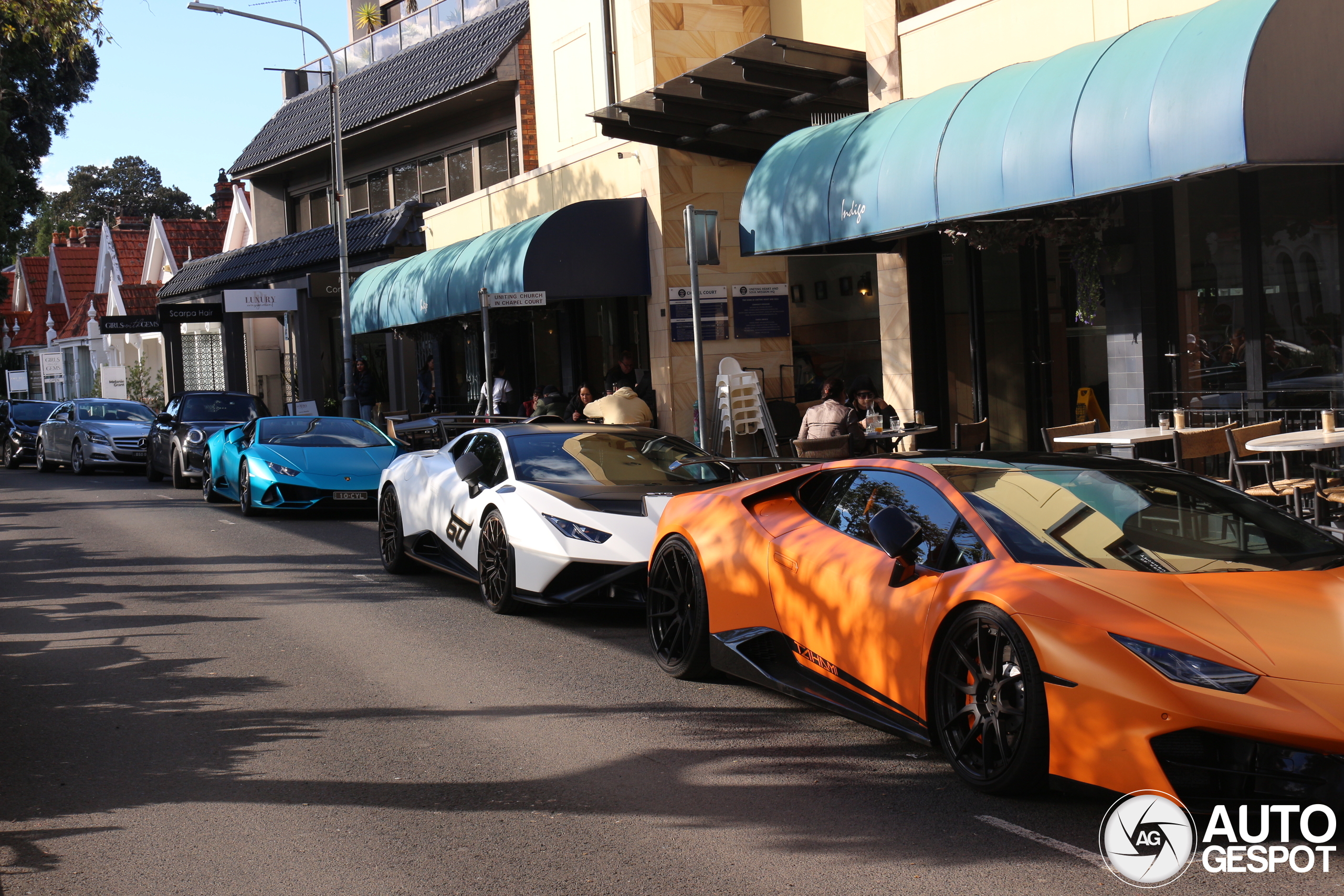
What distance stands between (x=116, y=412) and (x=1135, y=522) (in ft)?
85.7

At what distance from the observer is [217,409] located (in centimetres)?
2330

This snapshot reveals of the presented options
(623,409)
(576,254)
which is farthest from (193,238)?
(623,409)

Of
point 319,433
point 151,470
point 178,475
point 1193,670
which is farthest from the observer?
point 151,470

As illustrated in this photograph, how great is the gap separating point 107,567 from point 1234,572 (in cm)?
1040

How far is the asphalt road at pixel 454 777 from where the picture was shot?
4410mm

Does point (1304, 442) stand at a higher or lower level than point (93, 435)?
lower

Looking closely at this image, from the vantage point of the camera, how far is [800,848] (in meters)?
4.61

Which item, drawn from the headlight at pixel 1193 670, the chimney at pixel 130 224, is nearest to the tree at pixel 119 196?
the chimney at pixel 130 224

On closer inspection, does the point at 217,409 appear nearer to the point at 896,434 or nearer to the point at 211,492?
the point at 211,492

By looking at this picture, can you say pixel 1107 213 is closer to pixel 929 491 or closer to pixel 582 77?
pixel 929 491

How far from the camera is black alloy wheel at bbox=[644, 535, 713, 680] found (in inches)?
271

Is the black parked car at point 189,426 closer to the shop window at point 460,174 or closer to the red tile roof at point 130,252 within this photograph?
the shop window at point 460,174

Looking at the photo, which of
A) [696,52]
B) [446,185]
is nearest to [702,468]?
[696,52]

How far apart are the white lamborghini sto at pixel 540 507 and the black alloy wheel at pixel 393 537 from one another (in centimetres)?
1
